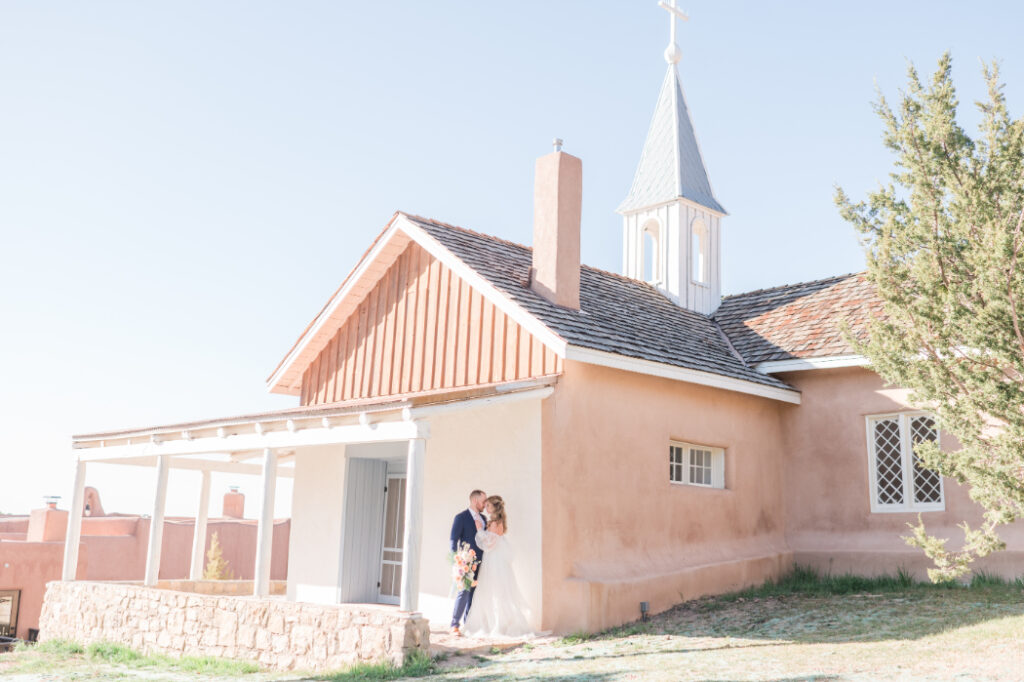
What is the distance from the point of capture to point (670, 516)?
13203mm

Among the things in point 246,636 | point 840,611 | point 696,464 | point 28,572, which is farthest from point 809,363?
point 28,572

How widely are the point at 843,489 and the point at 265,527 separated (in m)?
9.11

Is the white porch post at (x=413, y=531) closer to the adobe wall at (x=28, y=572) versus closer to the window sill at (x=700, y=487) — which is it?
the window sill at (x=700, y=487)

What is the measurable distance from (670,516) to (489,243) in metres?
5.45

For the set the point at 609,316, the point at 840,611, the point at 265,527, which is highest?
the point at 609,316

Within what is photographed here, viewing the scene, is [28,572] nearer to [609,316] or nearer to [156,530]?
[156,530]

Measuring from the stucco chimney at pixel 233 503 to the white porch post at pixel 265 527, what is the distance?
20326 mm

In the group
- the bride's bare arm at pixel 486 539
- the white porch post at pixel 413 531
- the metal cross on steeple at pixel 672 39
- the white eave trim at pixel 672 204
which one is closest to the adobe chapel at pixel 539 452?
the white porch post at pixel 413 531

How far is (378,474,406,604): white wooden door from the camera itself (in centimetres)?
1395

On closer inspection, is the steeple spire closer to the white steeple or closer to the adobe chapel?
the white steeple

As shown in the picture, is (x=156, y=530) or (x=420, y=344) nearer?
(x=156, y=530)

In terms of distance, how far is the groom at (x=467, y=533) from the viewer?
456 inches

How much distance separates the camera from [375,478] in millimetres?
14336

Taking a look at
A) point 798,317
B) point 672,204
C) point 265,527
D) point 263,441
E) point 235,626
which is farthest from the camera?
point 672,204
